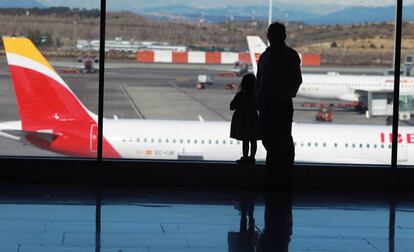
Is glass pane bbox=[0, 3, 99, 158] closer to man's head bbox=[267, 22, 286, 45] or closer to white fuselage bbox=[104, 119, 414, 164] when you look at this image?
white fuselage bbox=[104, 119, 414, 164]

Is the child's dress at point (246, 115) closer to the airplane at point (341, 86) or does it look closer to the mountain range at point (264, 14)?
the mountain range at point (264, 14)

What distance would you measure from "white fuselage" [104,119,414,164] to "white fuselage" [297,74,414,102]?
12.4m

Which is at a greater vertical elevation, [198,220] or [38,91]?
[38,91]

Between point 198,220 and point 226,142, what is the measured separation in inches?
Result: 395

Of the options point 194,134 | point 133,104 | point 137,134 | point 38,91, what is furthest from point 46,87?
point 133,104

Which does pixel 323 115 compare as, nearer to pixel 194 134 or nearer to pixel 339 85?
pixel 339 85

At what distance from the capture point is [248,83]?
583cm

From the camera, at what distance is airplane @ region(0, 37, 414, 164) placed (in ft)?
46.7

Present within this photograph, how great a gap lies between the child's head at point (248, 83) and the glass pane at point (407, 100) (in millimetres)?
7370

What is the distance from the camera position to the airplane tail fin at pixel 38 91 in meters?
14.7

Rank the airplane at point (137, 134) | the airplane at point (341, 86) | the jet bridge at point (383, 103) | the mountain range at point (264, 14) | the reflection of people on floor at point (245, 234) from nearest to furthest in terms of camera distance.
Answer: the reflection of people on floor at point (245, 234)
the airplane at point (137, 134)
the mountain range at point (264, 14)
the jet bridge at point (383, 103)
the airplane at point (341, 86)

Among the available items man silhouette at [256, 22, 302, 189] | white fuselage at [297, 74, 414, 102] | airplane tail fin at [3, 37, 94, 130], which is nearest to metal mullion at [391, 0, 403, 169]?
man silhouette at [256, 22, 302, 189]

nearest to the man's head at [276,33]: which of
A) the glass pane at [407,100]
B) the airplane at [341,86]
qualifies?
the glass pane at [407,100]

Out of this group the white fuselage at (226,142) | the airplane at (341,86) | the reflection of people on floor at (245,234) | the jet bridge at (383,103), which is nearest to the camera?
the reflection of people on floor at (245,234)
